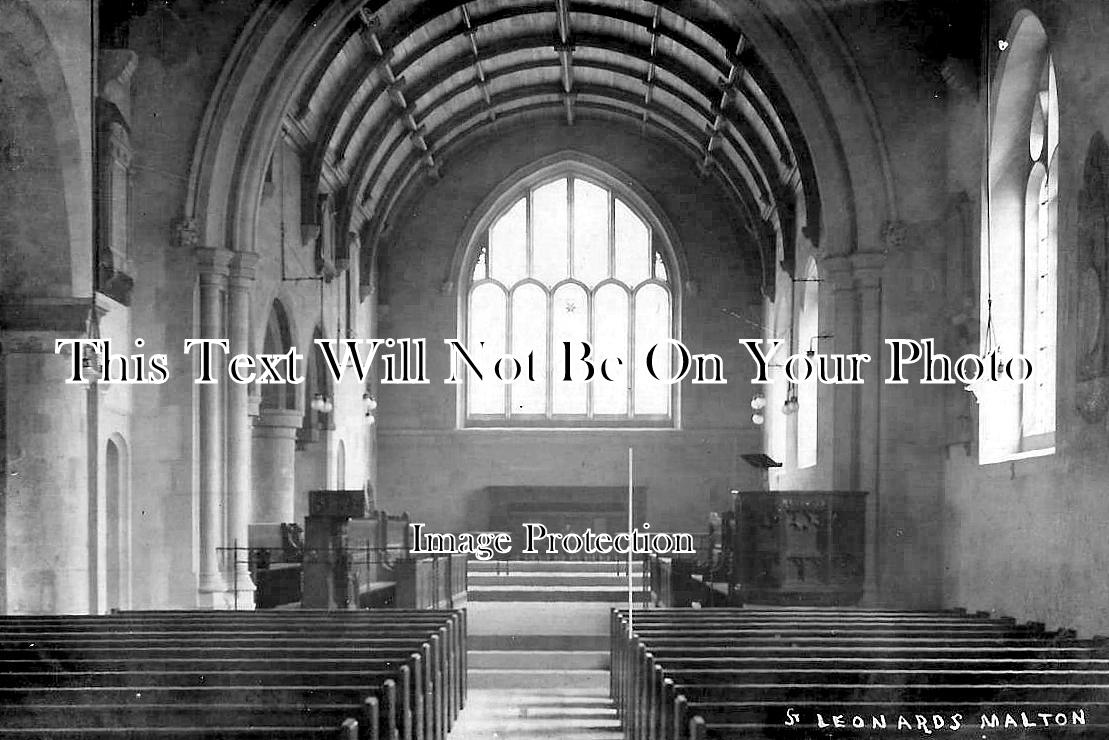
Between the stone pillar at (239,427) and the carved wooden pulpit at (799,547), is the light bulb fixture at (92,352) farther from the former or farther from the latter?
the carved wooden pulpit at (799,547)

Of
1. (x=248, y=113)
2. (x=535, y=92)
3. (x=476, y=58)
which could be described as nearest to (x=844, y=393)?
(x=248, y=113)

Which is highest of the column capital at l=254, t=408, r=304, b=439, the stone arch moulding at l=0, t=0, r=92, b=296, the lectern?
the stone arch moulding at l=0, t=0, r=92, b=296

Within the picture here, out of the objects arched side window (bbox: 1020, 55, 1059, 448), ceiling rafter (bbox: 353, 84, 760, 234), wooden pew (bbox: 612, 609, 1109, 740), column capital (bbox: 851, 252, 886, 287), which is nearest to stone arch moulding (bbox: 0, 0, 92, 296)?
wooden pew (bbox: 612, 609, 1109, 740)

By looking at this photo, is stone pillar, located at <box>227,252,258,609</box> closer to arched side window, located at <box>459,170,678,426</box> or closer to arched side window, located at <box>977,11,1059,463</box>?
arched side window, located at <box>977,11,1059,463</box>

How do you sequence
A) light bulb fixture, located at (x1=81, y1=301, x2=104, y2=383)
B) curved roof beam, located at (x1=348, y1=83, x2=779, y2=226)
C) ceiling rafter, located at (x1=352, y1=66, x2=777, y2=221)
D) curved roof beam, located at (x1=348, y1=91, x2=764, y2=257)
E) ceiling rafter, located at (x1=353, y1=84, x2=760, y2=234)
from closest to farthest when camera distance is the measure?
light bulb fixture, located at (x1=81, y1=301, x2=104, y2=383) → ceiling rafter, located at (x1=352, y1=66, x2=777, y2=221) → curved roof beam, located at (x1=348, y1=83, x2=779, y2=226) → ceiling rafter, located at (x1=353, y1=84, x2=760, y2=234) → curved roof beam, located at (x1=348, y1=91, x2=764, y2=257)

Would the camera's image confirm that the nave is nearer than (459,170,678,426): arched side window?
Yes

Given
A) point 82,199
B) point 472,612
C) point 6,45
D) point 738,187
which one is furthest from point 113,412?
point 738,187

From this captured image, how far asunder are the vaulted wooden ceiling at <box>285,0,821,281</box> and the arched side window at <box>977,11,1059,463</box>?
4.75 m

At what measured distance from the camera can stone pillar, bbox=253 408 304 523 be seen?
1834 cm

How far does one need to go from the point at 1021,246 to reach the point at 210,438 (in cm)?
779

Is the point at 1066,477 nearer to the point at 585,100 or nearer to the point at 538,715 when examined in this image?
the point at 538,715

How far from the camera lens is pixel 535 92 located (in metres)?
22.2

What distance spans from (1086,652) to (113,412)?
8917 millimetres

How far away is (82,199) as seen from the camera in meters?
10.8
